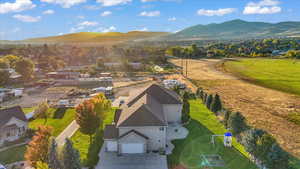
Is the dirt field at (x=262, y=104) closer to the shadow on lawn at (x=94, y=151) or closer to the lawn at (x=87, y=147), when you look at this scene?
the shadow on lawn at (x=94, y=151)

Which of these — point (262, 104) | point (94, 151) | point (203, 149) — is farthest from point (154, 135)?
point (262, 104)

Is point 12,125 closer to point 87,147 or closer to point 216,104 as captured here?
point 87,147

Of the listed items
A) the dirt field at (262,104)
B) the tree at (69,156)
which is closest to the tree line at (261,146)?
the dirt field at (262,104)

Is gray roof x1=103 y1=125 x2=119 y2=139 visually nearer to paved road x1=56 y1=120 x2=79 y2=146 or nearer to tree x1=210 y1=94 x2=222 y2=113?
paved road x1=56 y1=120 x2=79 y2=146

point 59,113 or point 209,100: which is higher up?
point 209,100

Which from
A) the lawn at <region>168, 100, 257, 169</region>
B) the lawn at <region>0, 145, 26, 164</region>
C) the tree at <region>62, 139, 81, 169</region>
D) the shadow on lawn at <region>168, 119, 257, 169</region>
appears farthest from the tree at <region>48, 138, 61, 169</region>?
the lawn at <region>168, 100, 257, 169</region>
